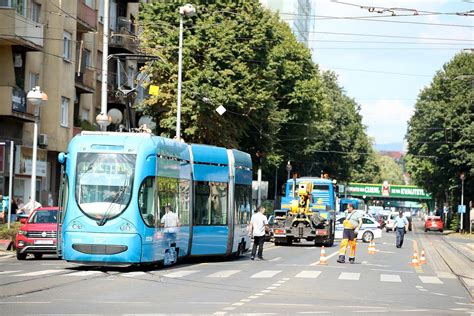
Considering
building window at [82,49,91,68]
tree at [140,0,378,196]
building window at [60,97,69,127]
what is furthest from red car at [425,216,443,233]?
building window at [60,97,69,127]

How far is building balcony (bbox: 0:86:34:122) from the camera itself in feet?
140

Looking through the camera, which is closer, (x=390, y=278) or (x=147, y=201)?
(x=147, y=201)

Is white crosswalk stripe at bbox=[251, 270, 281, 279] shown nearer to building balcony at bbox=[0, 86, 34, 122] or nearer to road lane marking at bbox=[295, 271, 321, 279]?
road lane marking at bbox=[295, 271, 321, 279]

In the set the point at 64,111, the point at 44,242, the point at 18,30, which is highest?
the point at 18,30

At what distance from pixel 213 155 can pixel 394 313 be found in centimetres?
1519

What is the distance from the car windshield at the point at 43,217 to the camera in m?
31.0

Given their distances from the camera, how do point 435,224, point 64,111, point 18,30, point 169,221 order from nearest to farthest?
point 169,221, point 18,30, point 64,111, point 435,224

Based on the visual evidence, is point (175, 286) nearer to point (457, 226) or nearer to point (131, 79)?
point (131, 79)

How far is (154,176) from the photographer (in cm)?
2491

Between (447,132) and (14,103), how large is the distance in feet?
156

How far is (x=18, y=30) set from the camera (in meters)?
42.5

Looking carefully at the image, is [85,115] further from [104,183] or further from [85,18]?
[104,183]

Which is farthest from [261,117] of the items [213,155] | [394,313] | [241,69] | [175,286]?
[394,313]

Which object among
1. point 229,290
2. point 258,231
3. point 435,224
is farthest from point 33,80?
point 435,224
